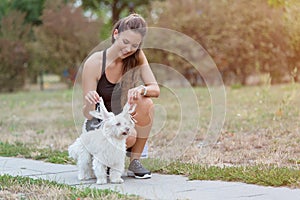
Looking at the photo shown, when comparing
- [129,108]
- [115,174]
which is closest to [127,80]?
[129,108]

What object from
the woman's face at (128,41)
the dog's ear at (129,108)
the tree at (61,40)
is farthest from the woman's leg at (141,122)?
the tree at (61,40)

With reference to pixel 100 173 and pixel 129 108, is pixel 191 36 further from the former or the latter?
pixel 100 173

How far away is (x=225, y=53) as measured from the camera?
2064 centimetres

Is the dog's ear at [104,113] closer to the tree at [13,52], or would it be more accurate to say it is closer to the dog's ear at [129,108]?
the dog's ear at [129,108]

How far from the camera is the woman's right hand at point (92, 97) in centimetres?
514

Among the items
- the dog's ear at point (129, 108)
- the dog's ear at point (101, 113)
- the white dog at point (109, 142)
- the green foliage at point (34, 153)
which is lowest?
the green foliage at point (34, 153)

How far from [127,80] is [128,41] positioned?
0.46m

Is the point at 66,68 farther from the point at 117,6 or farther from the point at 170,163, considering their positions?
the point at 170,163

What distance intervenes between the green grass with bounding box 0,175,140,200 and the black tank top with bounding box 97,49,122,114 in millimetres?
995

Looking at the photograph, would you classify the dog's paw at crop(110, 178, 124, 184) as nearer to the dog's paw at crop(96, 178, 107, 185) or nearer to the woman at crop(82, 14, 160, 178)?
the dog's paw at crop(96, 178, 107, 185)

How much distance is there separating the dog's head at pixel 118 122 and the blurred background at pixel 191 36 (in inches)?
509

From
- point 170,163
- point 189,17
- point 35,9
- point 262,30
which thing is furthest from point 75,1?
point 170,163

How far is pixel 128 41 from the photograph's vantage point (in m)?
5.35

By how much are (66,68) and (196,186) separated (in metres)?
19.0
